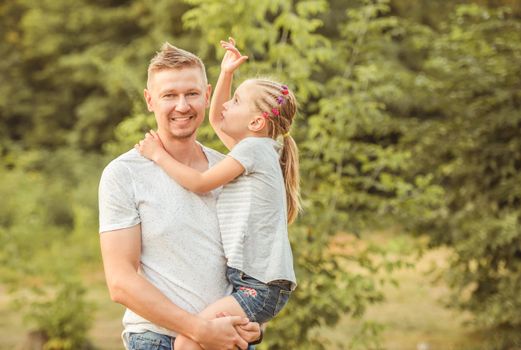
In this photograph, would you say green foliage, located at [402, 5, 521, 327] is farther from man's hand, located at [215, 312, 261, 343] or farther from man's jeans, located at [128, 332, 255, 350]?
man's jeans, located at [128, 332, 255, 350]

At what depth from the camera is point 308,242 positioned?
18.5 ft

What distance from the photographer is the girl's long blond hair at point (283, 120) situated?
8.63 ft

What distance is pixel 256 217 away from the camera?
244cm

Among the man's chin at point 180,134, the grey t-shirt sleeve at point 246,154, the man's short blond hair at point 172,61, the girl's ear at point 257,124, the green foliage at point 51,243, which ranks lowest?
the green foliage at point 51,243

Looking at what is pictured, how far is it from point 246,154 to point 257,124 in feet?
0.54

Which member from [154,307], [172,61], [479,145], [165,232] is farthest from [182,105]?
[479,145]

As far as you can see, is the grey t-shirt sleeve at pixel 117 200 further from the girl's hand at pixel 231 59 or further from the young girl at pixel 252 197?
the girl's hand at pixel 231 59

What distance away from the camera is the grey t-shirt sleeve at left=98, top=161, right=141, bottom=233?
227 centimetres

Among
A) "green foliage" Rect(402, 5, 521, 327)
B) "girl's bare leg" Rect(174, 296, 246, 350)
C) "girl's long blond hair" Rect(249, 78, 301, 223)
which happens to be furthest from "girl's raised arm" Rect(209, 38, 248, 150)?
"green foliage" Rect(402, 5, 521, 327)

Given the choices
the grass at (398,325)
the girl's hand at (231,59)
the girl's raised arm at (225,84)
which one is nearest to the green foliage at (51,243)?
the grass at (398,325)

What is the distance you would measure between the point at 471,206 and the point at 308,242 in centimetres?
200

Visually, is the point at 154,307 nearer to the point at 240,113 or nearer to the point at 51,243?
the point at 240,113

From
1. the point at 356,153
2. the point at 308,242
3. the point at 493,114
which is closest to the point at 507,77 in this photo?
the point at 493,114

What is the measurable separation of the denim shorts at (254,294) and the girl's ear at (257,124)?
0.49 m
